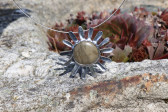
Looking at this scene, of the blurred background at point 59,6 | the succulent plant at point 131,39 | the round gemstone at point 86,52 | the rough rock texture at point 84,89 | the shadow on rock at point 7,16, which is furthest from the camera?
the blurred background at point 59,6

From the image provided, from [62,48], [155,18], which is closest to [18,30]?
[62,48]

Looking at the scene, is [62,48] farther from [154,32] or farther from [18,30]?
[154,32]

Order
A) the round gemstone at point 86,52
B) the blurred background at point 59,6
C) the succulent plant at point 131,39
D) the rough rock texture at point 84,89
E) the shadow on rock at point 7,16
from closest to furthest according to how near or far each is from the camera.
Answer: the rough rock texture at point 84,89 < the round gemstone at point 86,52 < the succulent plant at point 131,39 < the shadow on rock at point 7,16 < the blurred background at point 59,6

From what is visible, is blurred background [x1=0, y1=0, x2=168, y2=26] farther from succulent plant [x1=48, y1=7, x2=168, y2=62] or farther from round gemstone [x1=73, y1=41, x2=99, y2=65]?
round gemstone [x1=73, y1=41, x2=99, y2=65]

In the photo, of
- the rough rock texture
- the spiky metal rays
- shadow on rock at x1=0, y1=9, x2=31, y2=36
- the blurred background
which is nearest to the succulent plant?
the rough rock texture

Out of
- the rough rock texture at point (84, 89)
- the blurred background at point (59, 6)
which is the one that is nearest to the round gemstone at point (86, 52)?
the rough rock texture at point (84, 89)

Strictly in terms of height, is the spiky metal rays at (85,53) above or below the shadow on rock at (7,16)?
below

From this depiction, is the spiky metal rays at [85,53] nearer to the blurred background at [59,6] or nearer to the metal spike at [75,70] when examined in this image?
the metal spike at [75,70]
